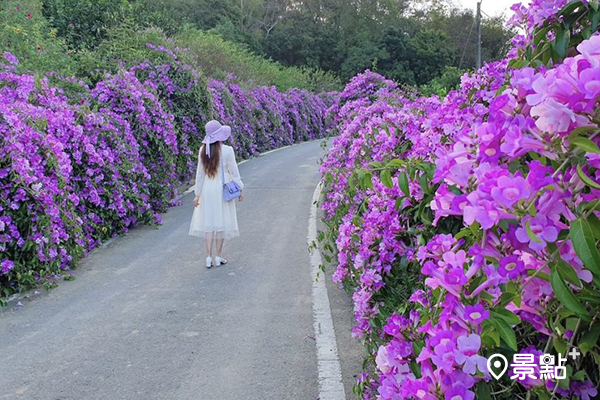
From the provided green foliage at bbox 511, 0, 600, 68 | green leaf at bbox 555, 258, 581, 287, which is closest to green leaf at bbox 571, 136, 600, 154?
green leaf at bbox 555, 258, 581, 287

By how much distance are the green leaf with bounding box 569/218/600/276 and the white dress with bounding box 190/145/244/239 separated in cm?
652

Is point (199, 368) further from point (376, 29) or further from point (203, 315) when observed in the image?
point (376, 29)

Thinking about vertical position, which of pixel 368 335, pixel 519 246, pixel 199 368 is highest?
pixel 519 246

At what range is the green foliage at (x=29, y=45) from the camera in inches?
420

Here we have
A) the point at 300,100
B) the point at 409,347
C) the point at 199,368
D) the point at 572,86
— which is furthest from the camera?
the point at 300,100

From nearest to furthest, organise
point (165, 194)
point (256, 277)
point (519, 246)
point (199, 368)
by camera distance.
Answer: point (519, 246), point (199, 368), point (256, 277), point (165, 194)

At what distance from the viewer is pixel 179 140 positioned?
1236cm

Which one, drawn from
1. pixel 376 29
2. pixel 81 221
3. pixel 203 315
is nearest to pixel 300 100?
pixel 81 221

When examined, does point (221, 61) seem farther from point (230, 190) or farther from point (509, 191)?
point (509, 191)

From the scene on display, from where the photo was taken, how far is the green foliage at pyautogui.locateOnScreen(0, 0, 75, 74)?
10.7 m

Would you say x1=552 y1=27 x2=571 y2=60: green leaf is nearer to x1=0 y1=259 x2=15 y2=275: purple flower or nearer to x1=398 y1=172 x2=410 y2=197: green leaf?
x1=398 y1=172 x2=410 y2=197: green leaf

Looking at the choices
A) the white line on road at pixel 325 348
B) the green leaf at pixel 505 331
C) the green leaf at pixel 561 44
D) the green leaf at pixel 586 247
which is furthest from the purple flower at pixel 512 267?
the white line on road at pixel 325 348

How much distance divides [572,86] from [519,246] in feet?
1.15

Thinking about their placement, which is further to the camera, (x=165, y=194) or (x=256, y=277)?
(x=165, y=194)
